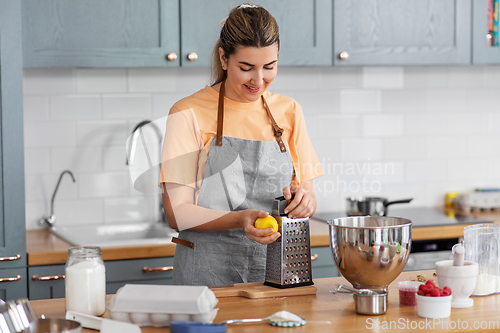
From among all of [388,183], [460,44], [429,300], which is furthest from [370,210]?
[429,300]

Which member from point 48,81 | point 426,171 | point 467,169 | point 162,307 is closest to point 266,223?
point 162,307

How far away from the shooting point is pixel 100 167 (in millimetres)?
3150

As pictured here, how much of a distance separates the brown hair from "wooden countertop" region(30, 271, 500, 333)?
82cm

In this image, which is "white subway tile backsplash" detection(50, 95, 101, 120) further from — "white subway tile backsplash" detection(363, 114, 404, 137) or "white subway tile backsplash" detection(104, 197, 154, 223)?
"white subway tile backsplash" detection(363, 114, 404, 137)

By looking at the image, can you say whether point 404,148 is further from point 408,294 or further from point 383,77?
point 408,294

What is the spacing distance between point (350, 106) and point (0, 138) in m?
1.94

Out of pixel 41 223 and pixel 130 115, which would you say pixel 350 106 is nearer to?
pixel 130 115

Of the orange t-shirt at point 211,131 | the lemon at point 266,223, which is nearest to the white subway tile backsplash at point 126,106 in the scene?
the orange t-shirt at point 211,131

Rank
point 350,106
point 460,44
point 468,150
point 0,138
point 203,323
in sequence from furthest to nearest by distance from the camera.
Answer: point 468,150 < point 350,106 < point 460,44 < point 0,138 < point 203,323

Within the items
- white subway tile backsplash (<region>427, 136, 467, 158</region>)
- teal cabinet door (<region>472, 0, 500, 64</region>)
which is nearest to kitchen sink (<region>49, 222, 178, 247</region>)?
white subway tile backsplash (<region>427, 136, 467, 158</region>)

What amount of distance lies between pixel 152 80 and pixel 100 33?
50 cm

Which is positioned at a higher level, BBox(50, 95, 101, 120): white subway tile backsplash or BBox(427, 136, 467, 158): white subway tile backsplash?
BBox(50, 95, 101, 120): white subway tile backsplash

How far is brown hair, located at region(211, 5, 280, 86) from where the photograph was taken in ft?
6.40

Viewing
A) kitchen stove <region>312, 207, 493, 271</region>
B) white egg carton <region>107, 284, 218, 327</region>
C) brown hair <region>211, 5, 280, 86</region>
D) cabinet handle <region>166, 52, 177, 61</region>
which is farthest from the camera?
kitchen stove <region>312, 207, 493, 271</region>
